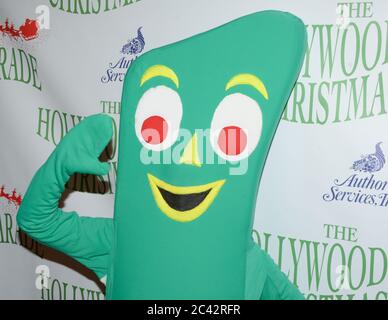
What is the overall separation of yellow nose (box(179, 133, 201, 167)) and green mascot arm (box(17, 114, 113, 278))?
A: 16 cm

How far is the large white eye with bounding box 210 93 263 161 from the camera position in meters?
1.03

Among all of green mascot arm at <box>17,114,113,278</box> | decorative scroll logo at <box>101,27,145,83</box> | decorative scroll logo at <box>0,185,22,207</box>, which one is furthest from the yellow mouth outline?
decorative scroll logo at <box>0,185,22,207</box>

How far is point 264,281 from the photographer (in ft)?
3.70

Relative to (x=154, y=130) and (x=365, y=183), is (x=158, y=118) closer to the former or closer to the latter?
(x=154, y=130)

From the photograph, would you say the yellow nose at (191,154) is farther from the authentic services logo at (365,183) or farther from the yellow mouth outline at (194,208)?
the authentic services logo at (365,183)

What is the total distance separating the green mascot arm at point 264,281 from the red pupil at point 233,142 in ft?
0.72

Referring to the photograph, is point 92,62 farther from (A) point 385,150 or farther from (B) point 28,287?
(A) point 385,150

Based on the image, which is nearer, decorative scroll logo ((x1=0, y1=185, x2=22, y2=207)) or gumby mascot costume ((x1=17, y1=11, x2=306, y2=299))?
gumby mascot costume ((x1=17, y1=11, x2=306, y2=299))

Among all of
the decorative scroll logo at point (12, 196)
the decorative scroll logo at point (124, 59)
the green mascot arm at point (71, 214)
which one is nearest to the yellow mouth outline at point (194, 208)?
the green mascot arm at point (71, 214)

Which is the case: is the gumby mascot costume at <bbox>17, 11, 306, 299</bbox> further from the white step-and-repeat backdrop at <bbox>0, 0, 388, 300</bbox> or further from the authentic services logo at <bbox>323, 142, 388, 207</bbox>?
the authentic services logo at <bbox>323, 142, 388, 207</bbox>

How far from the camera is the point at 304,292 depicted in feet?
4.46

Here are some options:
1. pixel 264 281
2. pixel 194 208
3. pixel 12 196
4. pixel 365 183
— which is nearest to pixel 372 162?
pixel 365 183
